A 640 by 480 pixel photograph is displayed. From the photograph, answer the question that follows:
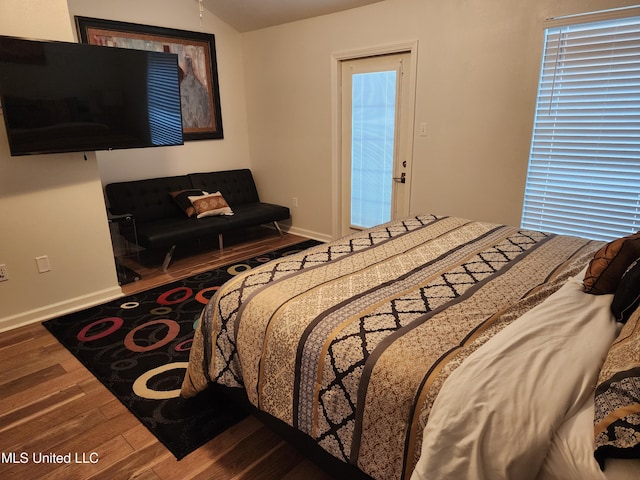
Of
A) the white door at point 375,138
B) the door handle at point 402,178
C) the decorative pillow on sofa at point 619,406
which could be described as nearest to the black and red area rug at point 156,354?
the decorative pillow on sofa at point 619,406

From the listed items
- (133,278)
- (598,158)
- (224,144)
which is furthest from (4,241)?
(598,158)

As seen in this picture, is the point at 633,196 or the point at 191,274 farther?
the point at 191,274

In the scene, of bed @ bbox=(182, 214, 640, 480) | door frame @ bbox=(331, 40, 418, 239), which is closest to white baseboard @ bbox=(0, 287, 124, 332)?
bed @ bbox=(182, 214, 640, 480)

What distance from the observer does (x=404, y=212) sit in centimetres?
402

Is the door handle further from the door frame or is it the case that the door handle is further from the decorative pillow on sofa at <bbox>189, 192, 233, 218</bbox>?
the decorative pillow on sofa at <bbox>189, 192, 233, 218</bbox>

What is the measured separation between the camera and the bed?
3.27 feet

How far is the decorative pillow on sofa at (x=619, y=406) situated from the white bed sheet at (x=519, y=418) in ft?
0.12

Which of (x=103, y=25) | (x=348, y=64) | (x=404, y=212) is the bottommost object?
(x=404, y=212)

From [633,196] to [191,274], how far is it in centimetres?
352

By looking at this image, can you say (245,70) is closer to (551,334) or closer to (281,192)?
(281,192)

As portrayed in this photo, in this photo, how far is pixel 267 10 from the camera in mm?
4250

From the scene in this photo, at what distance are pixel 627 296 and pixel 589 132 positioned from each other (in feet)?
6.47

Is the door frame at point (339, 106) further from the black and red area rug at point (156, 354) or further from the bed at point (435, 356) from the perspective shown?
the bed at point (435, 356)

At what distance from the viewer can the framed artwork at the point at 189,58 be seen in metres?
3.95
